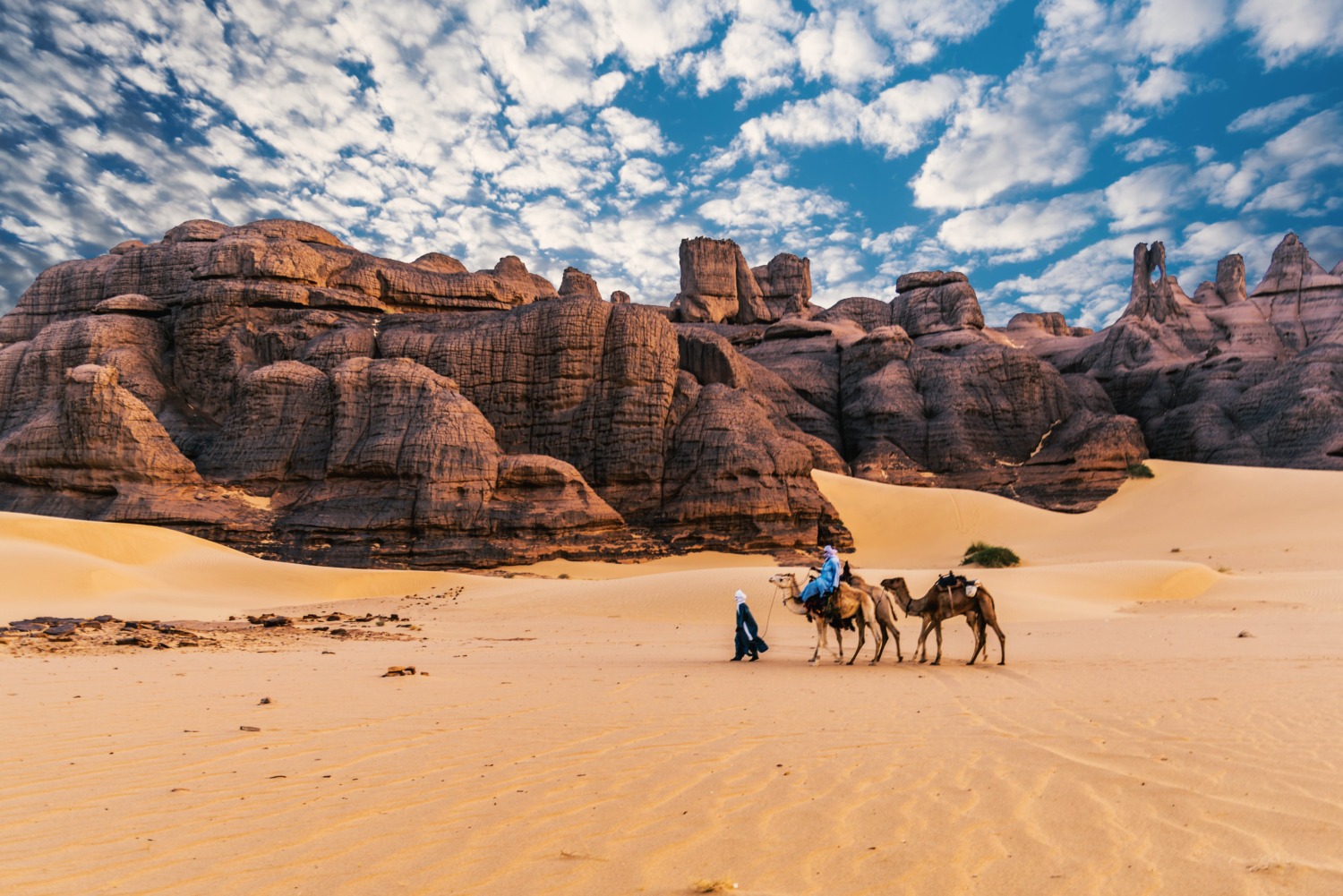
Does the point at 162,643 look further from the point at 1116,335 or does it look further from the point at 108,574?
the point at 1116,335

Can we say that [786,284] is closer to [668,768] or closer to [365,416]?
[365,416]

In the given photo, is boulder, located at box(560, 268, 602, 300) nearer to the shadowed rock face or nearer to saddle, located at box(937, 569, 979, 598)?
the shadowed rock face

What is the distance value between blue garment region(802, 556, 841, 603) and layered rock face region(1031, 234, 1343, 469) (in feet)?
169

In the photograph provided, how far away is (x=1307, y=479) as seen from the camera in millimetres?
40375

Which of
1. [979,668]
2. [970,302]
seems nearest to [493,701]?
[979,668]

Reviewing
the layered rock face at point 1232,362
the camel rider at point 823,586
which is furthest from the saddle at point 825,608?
the layered rock face at point 1232,362

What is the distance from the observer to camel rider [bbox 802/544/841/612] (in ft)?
37.2

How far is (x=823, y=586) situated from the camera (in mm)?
11328

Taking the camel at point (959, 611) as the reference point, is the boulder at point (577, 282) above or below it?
above

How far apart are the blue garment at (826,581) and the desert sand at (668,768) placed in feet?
3.52

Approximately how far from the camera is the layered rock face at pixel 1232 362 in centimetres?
5025

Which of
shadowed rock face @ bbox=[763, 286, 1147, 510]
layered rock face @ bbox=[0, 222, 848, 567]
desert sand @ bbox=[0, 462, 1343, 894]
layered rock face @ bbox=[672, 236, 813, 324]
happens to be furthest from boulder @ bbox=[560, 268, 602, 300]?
desert sand @ bbox=[0, 462, 1343, 894]

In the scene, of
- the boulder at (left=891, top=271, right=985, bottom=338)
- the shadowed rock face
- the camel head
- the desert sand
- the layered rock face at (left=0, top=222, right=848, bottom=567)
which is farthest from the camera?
the boulder at (left=891, top=271, right=985, bottom=338)

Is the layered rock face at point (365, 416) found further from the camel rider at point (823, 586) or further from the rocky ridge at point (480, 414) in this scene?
the camel rider at point (823, 586)
